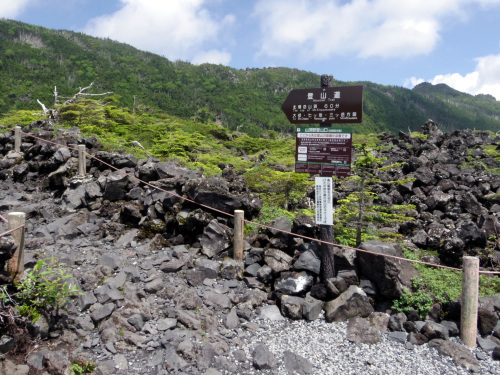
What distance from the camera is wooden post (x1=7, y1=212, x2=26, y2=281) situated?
168 inches

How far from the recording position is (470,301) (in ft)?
14.8

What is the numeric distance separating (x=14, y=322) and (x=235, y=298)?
298 centimetres

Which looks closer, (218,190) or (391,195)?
(218,190)

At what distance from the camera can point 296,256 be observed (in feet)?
20.0

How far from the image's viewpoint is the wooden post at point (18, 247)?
4.28 metres

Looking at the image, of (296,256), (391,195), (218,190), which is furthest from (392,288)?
(391,195)

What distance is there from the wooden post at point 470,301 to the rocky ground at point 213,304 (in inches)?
7.4

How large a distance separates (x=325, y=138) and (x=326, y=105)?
0.53 meters

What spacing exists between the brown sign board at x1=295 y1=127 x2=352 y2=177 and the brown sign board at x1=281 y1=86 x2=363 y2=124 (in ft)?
0.56

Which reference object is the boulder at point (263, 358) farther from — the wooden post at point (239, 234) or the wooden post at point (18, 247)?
the wooden post at point (18, 247)

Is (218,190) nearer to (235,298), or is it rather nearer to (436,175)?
(235,298)

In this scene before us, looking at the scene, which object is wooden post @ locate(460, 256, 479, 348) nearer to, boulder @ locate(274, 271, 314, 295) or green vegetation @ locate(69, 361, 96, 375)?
boulder @ locate(274, 271, 314, 295)

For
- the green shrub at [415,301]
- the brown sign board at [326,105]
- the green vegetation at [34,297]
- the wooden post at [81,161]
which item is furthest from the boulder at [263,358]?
the wooden post at [81,161]

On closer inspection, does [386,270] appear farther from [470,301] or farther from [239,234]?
[239,234]
